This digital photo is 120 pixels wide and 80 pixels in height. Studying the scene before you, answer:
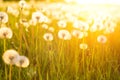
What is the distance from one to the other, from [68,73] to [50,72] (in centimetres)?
16

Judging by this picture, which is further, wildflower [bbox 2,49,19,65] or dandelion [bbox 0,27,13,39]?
dandelion [bbox 0,27,13,39]

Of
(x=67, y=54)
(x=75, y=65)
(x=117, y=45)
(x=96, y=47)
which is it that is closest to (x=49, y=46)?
(x=67, y=54)

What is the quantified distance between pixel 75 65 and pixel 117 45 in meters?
1.23

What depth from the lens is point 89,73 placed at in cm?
259

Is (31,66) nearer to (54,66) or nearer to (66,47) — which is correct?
(54,66)

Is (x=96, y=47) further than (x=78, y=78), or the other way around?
(x=96, y=47)

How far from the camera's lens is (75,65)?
2680mm

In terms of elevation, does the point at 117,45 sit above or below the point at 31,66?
below

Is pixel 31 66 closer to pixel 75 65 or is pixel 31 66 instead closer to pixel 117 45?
pixel 75 65

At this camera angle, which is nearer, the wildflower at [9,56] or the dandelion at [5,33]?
the wildflower at [9,56]

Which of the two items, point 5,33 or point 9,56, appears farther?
point 5,33

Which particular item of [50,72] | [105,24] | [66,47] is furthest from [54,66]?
[105,24]

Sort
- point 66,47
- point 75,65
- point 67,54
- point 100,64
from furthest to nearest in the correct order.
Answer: point 66,47, point 67,54, point 100,64, point 75,65

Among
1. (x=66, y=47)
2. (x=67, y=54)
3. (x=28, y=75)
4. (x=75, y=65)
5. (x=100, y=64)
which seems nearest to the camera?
(x=28, y=75)
